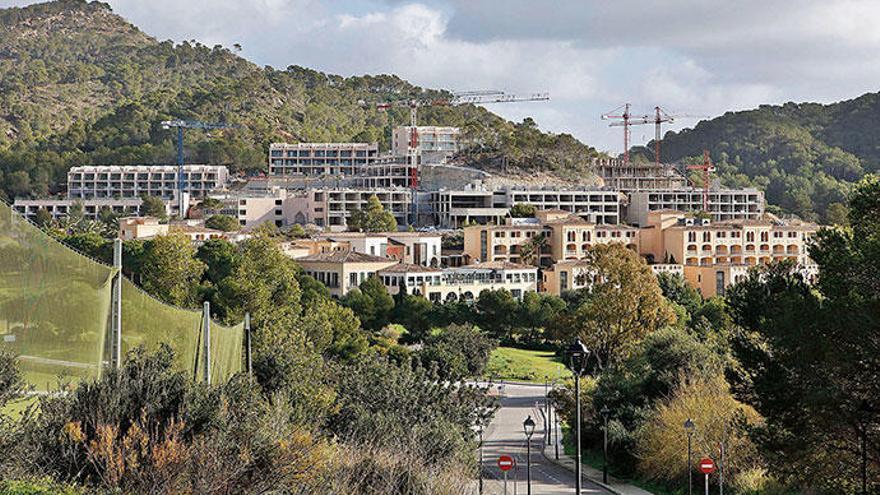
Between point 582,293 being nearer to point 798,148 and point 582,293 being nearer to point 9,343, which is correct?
point 9,343

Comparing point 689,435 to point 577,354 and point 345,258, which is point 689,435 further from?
point 345,258

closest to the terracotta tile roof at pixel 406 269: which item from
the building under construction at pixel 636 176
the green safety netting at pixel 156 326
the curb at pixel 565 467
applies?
the curb at pixel 565 467

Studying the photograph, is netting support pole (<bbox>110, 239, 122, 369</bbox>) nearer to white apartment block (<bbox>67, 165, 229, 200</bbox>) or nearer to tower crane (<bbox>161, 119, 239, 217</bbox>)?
tower crane (<bbox>161, 119, 239, 217</bbox>)

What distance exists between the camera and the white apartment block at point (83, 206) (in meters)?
108

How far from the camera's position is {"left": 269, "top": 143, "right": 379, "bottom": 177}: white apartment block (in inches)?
4988

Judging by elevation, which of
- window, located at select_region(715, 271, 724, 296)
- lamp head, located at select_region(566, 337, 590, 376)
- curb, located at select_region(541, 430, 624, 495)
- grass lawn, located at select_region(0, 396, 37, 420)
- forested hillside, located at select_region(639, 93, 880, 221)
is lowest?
curb, located at select_region(541, 430, 624, 495)

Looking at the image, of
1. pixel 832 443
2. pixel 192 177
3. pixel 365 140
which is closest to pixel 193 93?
pixel 365 140

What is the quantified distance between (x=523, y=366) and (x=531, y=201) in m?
48.2

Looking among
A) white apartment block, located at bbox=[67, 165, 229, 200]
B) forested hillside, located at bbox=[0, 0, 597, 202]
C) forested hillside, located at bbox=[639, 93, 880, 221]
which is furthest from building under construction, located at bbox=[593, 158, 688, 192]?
white apartment block, located at bbox=[67, 165, 229, 200]

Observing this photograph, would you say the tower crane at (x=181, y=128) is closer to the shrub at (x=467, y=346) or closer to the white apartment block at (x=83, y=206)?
the white apartment block at (x=83, y=206)

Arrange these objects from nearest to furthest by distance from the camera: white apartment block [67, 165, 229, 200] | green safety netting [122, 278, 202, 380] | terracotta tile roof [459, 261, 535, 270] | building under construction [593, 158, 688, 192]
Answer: green safety netting [122, 278, 202, 380] < terracotta tile roof [459, 261, 535, 270] < white apartment block [67, 165, 229, 200] < building under construction [593, 158, 688, 192]

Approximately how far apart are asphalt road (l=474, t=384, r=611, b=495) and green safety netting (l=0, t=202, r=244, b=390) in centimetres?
1196

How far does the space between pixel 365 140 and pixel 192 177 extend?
76.9 ft

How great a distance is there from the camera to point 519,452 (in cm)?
3759
